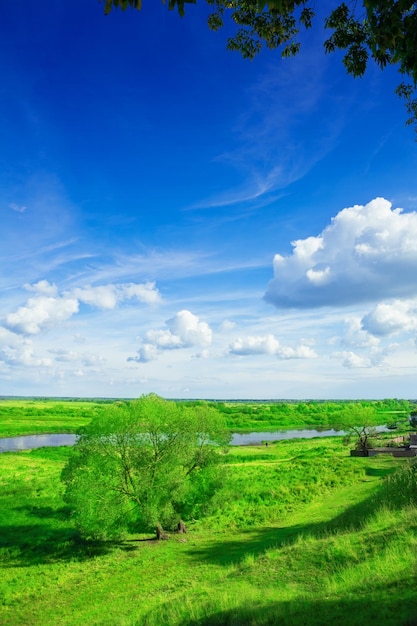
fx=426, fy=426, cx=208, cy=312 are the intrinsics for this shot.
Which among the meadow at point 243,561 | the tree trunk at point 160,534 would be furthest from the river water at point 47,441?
the tree trunk at point 160,534

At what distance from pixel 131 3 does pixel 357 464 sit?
61.3m

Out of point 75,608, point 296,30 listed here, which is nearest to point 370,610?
point 296,30

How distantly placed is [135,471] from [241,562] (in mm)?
15438

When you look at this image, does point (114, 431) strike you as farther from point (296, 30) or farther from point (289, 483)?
point (296, 30)

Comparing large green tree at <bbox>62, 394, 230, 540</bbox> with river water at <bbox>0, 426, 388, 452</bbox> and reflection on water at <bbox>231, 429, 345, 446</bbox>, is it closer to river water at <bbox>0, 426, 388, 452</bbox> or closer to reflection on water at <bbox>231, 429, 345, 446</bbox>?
river water at <bbox>0, 426, 388, 452</bbox>

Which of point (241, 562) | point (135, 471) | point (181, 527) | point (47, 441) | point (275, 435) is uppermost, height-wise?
point (135, 471)

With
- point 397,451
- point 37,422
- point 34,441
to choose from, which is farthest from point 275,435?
point 37,422

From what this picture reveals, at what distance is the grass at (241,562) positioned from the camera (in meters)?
10.9

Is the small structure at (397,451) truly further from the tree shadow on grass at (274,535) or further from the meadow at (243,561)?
the tree shadow on grass at (274,535)

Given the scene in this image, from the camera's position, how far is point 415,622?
840 cm

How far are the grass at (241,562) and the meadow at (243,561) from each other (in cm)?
7

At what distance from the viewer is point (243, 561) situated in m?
19.0

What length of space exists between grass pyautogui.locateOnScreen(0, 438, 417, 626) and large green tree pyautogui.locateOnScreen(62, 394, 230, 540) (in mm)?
2221

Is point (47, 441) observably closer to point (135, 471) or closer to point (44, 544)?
point (44, 544)
